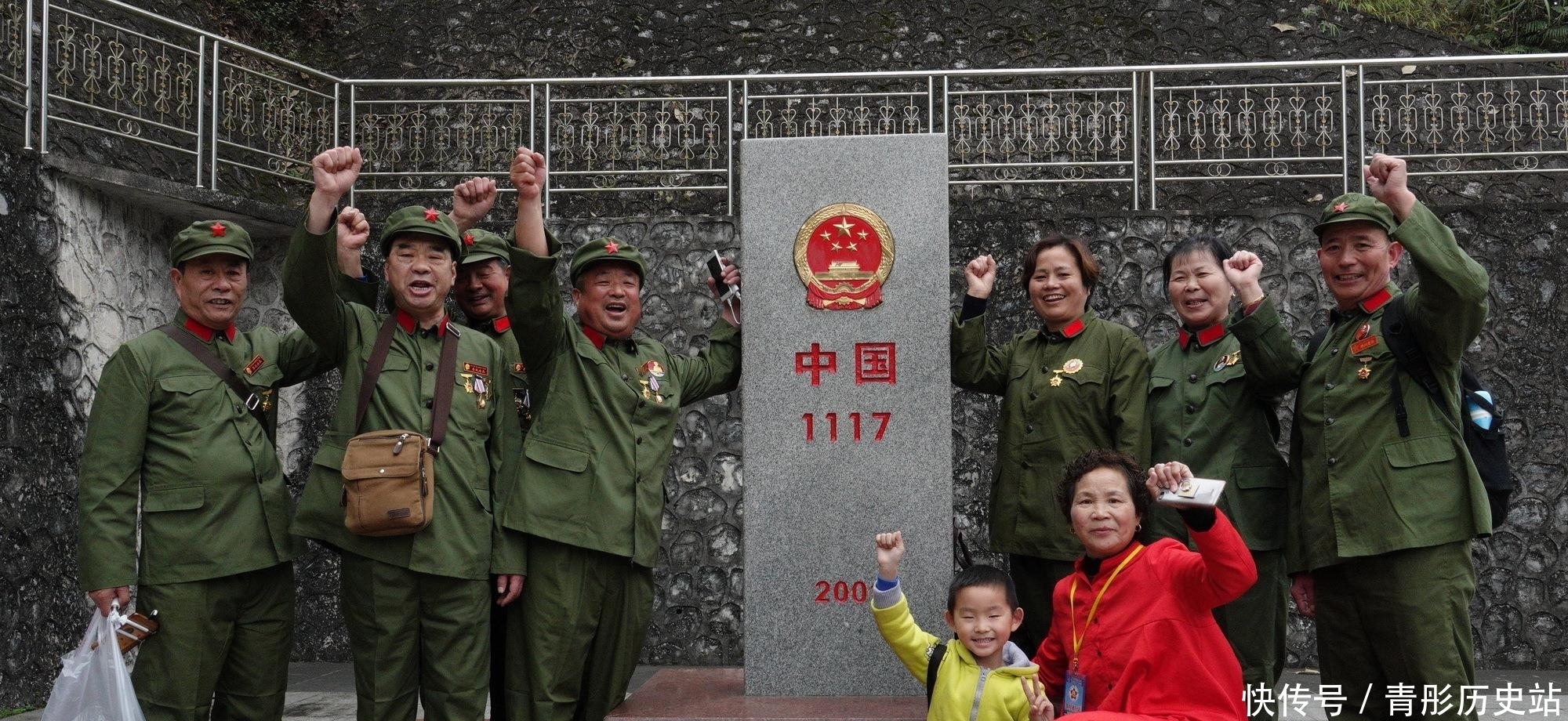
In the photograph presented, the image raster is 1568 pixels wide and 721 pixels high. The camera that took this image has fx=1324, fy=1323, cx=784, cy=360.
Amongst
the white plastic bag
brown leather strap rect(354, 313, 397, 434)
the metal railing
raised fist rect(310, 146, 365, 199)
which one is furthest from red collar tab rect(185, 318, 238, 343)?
the metal railing

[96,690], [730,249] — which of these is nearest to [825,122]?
[730,249]

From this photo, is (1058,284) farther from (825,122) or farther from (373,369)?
(825,122)

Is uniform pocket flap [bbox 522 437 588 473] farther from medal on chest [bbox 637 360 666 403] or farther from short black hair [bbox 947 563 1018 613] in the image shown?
short black hair [bbox 947 563 1018 613]

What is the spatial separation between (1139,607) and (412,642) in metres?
2.07

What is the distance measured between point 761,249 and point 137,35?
4234mm

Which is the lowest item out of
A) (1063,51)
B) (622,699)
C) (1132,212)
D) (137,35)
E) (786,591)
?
(622,699)

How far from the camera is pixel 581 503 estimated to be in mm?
4074

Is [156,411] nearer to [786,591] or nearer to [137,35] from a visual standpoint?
[786,591]

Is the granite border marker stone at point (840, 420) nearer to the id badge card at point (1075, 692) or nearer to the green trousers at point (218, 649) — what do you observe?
the id badge card at point (1075, 692)

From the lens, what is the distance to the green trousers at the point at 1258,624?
13.0 ft

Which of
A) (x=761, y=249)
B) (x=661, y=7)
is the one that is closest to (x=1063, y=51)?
(x=661, y=7)

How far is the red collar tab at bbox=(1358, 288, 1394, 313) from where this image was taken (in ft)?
12.4

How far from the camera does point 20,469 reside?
564 centimetres

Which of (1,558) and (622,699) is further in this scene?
(1,558)
